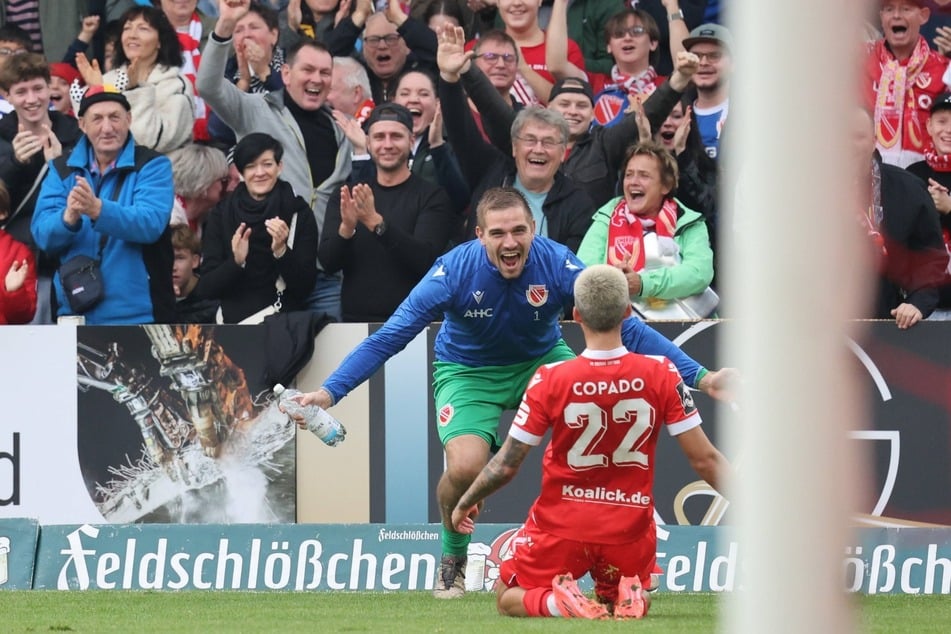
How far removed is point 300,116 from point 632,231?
2890 millimetres

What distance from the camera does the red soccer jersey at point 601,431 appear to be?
7.04 meters

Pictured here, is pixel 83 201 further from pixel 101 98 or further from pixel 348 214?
pixel 348 214

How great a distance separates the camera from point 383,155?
11031 millimetres

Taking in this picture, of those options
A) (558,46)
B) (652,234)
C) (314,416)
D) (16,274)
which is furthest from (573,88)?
(314,416)

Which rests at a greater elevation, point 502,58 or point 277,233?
point 502,58

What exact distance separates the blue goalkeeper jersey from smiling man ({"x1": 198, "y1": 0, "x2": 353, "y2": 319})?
124 inches

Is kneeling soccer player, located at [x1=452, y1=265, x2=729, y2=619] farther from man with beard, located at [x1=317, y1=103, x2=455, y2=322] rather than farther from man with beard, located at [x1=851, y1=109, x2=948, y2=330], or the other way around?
man with beard, located at [x1=317, y1=103, x2=455, y2=322]

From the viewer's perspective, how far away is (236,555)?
10.1m

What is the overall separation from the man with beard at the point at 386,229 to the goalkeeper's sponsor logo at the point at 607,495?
382 centimetres

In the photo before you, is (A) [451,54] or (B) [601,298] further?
(A) [451,54]

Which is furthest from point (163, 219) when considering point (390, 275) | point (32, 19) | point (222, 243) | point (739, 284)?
point (739, 284)

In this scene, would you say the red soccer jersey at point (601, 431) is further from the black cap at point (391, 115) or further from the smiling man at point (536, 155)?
the black cap at point (391, 115)

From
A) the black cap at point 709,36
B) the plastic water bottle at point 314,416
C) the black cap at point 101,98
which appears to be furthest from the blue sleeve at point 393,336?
the black cap at point 709,36

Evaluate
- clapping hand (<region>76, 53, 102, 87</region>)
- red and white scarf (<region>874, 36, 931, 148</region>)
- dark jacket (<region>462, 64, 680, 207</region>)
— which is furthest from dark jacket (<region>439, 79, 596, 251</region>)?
clapping hand (<region>76, 53, 102, 87</region>)
